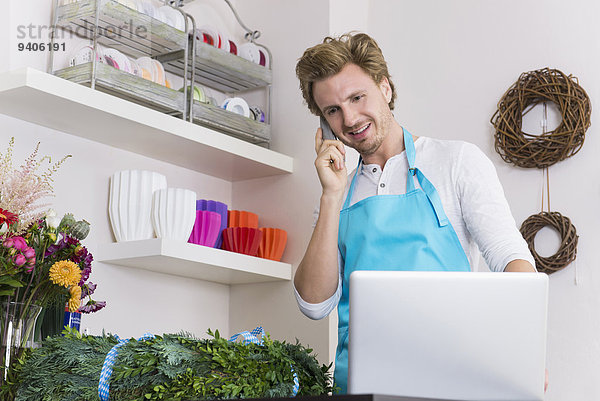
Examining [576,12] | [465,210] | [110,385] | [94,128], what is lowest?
[110,385]

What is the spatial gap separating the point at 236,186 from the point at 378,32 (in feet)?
2.95

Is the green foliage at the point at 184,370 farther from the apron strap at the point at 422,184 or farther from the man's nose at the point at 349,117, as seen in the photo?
the man's nose at the point at 349,117

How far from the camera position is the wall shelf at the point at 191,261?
2.48 m

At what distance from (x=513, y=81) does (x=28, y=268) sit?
1.87 m

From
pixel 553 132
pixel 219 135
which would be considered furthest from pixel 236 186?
pixel 553 132

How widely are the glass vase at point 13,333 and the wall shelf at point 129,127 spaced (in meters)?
0.91

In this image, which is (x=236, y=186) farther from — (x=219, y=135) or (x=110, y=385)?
(x=110, y=385)

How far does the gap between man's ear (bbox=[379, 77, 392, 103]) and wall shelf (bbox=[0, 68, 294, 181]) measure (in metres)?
0.95

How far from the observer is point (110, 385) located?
3.55 feet

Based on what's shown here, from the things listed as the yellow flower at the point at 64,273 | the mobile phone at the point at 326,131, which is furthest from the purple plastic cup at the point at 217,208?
the yellow flower at the point at 64,273

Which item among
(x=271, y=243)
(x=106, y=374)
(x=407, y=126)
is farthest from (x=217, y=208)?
(x=106, y=374)

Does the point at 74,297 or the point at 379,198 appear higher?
the point at 379,198

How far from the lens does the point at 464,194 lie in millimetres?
1667

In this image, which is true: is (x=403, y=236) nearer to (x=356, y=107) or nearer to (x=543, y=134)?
(x=356, y=107)
